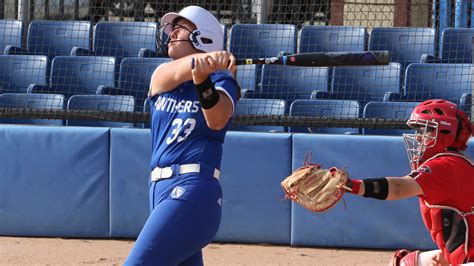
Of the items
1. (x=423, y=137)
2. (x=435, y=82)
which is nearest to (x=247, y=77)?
(x=435, y=82)

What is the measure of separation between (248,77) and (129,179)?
231 centimetres

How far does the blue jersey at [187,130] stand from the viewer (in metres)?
3.66

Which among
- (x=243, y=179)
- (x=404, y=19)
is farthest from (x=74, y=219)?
(x=404, y=19)

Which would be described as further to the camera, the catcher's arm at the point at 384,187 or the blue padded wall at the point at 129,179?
the blue padded wall at the point at 129,179

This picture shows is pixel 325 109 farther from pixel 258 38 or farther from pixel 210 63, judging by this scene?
pixel 210 63

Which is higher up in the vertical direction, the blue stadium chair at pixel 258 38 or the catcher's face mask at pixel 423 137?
the blue stadium chair at pixel 258 38

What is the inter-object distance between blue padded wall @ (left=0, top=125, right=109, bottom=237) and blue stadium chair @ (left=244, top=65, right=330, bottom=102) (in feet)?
7.65

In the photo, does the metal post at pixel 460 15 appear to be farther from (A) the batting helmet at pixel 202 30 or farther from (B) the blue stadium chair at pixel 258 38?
(A) the batting helmet at pixel 202 30

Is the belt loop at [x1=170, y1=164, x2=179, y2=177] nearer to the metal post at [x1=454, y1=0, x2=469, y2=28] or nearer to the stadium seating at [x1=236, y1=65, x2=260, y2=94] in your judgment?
the stadium seating at [x1=236, y1=65, x2=260, y2=94]

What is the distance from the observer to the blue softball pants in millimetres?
3422

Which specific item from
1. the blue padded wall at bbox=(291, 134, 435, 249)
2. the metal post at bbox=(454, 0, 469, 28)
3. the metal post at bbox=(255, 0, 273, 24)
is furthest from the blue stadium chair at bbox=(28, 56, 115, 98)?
the metal post at bbox=(454, 0, 469, 28)

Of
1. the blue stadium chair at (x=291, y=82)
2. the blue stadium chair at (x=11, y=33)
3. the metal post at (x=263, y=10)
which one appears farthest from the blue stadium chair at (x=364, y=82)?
the blue stadium chair at (x=11, y=33)

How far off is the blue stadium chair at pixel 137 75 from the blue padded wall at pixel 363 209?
245 cm

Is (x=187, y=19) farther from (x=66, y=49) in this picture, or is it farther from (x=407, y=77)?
(x=66, y=49)
